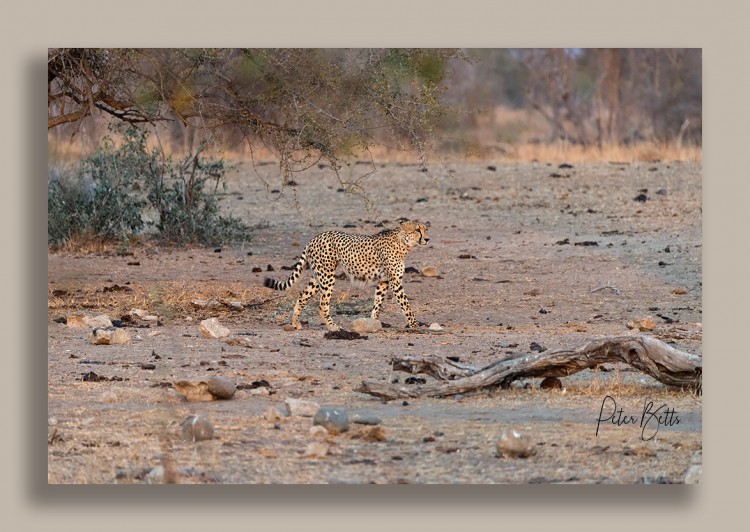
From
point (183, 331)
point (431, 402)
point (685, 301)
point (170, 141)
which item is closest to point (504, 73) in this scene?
point (170, 141)

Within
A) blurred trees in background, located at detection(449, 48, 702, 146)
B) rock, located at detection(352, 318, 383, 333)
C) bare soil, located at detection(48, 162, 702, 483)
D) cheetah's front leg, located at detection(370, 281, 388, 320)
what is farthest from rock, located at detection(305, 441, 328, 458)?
blurred trees in background, located at detection(449, 48, 702, 146)

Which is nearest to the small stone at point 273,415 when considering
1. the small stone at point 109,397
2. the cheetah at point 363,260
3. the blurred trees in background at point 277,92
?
the small stone at point 109,397

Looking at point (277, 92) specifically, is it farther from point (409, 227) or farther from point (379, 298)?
point (379, 298)

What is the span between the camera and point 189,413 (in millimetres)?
8297

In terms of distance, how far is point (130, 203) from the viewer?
14.6m

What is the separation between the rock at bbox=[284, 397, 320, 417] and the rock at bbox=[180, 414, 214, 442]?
590 millimetres

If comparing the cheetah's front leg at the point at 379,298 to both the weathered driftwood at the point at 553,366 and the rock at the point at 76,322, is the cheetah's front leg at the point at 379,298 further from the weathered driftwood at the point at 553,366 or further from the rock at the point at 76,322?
the weathered driftwood at the point at 553,366

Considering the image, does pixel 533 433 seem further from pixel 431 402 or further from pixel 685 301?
pixel 685 301

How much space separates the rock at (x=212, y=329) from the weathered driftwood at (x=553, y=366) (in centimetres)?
240

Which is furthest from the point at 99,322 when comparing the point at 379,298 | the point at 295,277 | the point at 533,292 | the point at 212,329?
the point at 533,292

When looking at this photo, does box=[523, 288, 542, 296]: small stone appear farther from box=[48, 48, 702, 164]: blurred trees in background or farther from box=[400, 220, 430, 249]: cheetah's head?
box=[48, 48, 702, 164]: blurred trees in background

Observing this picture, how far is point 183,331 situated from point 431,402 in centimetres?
319
